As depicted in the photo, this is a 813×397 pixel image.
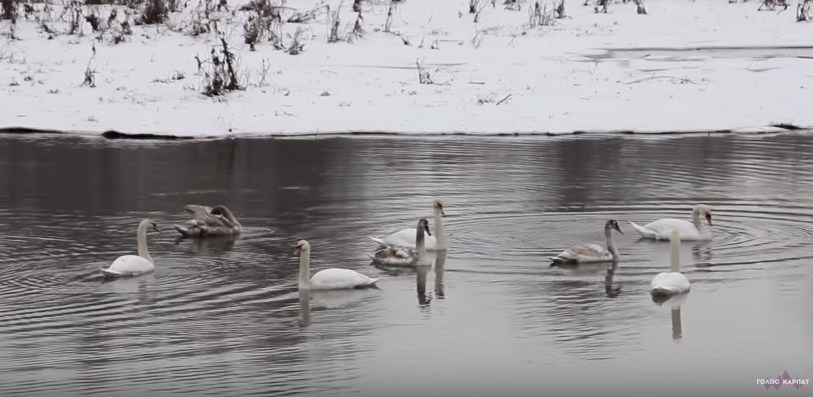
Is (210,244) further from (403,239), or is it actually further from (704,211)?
(704,211)

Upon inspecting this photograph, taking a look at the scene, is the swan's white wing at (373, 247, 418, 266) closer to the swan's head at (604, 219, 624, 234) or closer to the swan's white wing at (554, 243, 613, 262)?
the swan's white wing at (554, 243, 613, 262)

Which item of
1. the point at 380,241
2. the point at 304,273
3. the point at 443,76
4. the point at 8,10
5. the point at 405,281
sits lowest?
the point at 405,281

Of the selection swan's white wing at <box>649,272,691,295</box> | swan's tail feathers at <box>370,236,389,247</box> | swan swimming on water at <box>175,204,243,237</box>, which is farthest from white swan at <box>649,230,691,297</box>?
swan swimming on water at <box>175,204,243,237</box>

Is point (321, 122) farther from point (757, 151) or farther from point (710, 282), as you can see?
point (710, 282)

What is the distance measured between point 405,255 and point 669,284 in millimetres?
2551

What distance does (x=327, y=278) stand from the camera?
11508 millimetres

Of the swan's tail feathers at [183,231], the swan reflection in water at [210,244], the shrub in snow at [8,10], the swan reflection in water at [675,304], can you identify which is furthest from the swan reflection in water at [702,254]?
the shrub in snow at [8,10]

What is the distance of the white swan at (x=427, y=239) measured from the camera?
13219 millimetres

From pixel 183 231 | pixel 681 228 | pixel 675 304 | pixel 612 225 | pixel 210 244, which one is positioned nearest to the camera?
pixel 675 304

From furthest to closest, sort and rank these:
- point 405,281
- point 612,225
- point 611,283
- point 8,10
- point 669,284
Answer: point 8,10 < point 612,225 < point 405,281 < point 611,283 < point 669,284

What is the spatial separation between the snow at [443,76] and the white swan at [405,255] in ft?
33.2

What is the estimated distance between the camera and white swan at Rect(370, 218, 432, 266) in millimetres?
12617

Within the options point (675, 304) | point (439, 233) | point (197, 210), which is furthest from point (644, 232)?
point (197, 210)

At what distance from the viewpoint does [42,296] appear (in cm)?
1120
